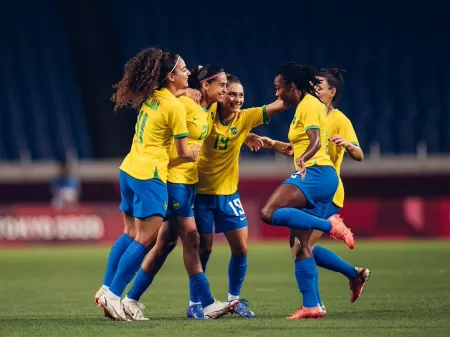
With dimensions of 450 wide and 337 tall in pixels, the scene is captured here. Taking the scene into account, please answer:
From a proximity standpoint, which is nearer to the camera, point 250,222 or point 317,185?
point 317,185

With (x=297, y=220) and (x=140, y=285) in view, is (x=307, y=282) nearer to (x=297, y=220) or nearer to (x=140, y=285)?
(x=297, y=220)

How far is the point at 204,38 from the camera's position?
27.5 m

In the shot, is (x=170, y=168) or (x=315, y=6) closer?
(x=170, y=168)

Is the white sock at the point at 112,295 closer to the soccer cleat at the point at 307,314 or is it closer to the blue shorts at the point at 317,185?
the soccer cleat at the point at 307,314

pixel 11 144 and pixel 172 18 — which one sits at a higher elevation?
pixel 172 18

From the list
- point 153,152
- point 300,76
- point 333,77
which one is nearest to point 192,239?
point 153,152

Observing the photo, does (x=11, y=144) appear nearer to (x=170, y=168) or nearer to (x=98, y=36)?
(x=98, y=36)

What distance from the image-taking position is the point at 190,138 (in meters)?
8.62

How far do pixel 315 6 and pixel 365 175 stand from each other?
→ 6.01m

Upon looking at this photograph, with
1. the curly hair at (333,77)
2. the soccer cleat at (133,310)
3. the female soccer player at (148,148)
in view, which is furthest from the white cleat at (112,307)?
the curly hair at (333,77)

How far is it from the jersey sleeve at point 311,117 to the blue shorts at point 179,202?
3.72 feet

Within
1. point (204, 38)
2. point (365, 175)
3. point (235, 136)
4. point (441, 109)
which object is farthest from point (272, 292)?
point (204, 38)

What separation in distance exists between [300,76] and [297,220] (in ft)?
3.87

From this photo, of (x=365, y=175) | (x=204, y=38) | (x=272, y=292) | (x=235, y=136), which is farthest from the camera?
(x=204, y=38)
